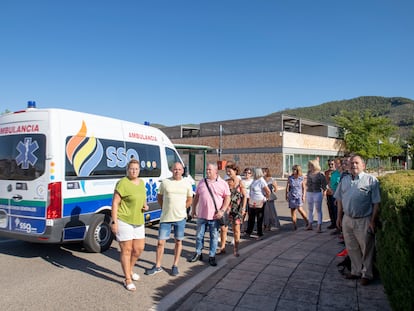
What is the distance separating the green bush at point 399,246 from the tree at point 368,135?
142ft

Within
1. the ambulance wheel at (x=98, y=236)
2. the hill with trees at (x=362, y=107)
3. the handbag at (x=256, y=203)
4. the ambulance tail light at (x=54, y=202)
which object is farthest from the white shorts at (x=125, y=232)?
the hill with trees at (x=362, y=107)

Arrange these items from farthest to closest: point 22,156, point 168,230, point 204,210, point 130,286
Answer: point 22,156
point 204,210
point 168,230
point 130,286

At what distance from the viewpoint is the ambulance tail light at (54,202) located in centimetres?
509

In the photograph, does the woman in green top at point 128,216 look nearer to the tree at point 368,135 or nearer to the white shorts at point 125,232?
the white shorts at point 125,232

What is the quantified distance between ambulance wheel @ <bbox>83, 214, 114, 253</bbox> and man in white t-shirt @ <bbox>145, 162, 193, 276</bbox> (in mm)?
1455

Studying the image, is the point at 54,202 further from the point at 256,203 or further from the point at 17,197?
the point at 256,203

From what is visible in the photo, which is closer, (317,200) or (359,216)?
(359,216)

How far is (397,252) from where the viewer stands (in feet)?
9.59

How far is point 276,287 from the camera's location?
14.1 ft

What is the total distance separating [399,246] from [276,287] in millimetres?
1851

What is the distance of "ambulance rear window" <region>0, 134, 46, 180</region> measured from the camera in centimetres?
526

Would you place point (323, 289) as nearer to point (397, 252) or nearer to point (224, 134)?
point (397, 252)

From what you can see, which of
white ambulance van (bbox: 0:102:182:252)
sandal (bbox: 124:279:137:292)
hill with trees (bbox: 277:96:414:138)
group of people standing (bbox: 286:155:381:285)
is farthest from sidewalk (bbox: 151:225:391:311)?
hill with trees (bbox: 277:96:414:138)

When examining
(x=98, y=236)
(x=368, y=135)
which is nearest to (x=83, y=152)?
(x=98, y=236)
